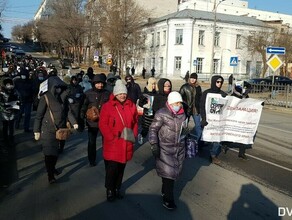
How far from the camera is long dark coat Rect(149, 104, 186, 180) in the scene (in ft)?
16.2

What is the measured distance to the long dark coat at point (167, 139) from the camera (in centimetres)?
494

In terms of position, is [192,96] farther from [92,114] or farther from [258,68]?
[258,68]

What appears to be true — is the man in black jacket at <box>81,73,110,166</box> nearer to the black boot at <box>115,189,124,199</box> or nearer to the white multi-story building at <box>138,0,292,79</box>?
the black boot at <box>115,189,124,199</box>

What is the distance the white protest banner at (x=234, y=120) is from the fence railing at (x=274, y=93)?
41.4 feet

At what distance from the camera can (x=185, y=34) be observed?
160 ft

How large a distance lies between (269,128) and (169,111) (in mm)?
9338

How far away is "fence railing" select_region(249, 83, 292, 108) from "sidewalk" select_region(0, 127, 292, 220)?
13.8 meters

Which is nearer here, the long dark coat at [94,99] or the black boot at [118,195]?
the black boot at [118,195]

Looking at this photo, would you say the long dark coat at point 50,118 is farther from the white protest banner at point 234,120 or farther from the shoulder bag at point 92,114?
the white protest banner at point 234,120

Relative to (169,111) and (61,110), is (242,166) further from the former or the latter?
(61,110)

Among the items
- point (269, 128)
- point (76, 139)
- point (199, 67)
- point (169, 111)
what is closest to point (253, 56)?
point (199, 67)

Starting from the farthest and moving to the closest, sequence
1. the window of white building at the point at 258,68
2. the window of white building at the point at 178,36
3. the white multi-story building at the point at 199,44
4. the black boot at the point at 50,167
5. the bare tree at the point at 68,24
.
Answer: the bare tree at the point at 68,24, the window of white building at the point at 258,68, the window of white building at the point at 178,36, the white multi-story building at the point at 199,44, the black boot at the point at 50,167

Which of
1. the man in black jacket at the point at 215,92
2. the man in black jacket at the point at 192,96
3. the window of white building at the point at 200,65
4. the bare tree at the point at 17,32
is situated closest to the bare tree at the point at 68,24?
the window of white building at the point at 200,65

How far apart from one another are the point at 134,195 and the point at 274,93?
1684 centimetres
